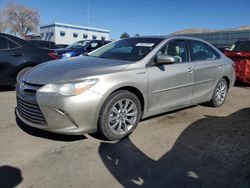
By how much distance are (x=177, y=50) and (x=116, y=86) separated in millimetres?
1716

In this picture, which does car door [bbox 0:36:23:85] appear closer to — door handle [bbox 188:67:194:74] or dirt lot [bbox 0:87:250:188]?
dirt lot [bbox 0:87:250:188]

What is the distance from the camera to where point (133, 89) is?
12.6ft

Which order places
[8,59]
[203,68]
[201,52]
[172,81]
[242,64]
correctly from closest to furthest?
[172,81]
[203,68]
[201,52]
[8,59]
[242,64]

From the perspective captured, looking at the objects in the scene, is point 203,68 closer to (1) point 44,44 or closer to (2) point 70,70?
(2) point 70,70

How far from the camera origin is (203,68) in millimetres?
4949

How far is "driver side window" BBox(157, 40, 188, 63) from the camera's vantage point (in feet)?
14.8

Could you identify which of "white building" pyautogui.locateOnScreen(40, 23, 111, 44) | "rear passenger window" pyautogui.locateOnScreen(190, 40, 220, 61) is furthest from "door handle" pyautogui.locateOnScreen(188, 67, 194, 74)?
"white building" pyautogui.locateOnScreen(40, 23, 111, 44)

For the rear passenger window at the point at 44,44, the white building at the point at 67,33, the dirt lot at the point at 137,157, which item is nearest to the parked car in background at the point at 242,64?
the dirt lot at the point at 137,157

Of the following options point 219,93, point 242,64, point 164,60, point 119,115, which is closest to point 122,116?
point 119,115

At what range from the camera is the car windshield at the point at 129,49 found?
425 cm

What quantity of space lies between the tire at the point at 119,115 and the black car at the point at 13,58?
375 centimetres

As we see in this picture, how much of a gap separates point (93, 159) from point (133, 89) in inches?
46.8

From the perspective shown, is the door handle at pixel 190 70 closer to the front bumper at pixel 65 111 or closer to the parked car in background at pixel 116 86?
the parked car in background at pixel 116 86

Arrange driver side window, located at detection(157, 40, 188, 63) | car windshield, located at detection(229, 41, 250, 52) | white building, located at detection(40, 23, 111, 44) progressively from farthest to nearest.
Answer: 1. white building, located at detection(40, 23, 111, 44)
2. car windshield, located at detection(229, 41, 250, 52)
3. driver side window, located at detection(157, 40, 188, 63)
